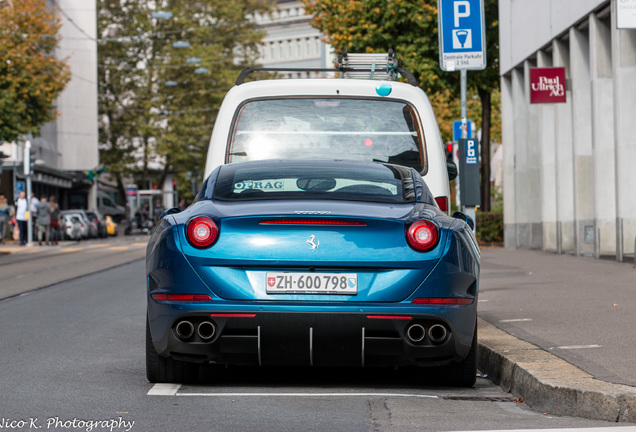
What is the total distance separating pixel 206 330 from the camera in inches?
280

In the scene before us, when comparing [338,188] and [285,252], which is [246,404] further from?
[338,188]

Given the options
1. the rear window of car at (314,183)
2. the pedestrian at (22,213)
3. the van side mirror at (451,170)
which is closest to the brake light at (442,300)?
the rear window of car at (314,183)

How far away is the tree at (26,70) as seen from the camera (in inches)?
1592

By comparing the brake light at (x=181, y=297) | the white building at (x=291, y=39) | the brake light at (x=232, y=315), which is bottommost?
the brake light at (x=232, y=315)

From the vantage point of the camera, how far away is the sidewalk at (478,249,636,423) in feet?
21.1

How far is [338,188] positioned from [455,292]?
108cm

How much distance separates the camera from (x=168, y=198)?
345ft

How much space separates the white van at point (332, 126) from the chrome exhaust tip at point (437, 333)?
2.85 metres

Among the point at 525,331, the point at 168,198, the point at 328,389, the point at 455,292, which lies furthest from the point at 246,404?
the point at 168,198

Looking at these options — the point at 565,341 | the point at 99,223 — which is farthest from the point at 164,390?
the point at 99,223

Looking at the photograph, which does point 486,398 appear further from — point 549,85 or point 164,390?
point 549,85

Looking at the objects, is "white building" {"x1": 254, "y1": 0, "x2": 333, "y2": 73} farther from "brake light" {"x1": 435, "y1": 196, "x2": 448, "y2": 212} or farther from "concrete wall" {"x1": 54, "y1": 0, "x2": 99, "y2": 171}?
"brake light" {"x1": 435, "y1": 196, "x2": 448, "y2": 212}

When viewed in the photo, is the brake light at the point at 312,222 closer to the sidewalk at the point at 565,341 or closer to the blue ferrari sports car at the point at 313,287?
the blue ferrari sports car at the point at 313,287

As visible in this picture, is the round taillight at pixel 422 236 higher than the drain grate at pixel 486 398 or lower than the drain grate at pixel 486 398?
higher
